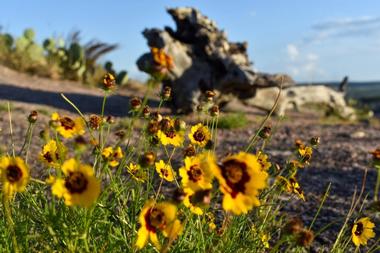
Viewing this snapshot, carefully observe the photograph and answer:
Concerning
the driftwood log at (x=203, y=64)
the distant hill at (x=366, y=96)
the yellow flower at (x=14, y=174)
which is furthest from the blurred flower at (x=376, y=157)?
the distant hill at (x=366, y=96)

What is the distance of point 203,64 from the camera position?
8.70 metres

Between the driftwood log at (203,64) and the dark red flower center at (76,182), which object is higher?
the driftwood log at (203,64)

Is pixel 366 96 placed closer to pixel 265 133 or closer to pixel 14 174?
pixel 265 133

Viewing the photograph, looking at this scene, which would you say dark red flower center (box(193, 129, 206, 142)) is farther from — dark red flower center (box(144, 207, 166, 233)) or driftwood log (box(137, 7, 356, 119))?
driftwood log (box(137, 7, 356, 119))

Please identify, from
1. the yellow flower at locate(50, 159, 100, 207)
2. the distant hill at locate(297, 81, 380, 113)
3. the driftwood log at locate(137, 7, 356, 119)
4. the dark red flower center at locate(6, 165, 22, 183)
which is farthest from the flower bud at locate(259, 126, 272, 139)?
the distant hill at locate(297, 81, 380, 113)

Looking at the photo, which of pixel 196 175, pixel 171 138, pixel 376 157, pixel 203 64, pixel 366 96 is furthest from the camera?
pixel 366 96

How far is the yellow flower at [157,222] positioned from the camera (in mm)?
1473

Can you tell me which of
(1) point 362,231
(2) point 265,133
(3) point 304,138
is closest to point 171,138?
(2) point 265,133

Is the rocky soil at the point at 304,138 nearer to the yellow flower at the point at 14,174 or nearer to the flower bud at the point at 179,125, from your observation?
the flower bud at the point at 179,125

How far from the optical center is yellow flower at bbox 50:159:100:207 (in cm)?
131

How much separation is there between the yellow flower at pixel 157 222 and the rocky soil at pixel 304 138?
2.05 feet

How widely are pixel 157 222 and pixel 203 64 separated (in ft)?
24.0

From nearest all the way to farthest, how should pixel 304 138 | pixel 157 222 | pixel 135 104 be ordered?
1. pixel 157 222
2. pixel 135 104
3. pixel 304 138

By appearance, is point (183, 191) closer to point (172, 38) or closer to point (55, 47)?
point (172, 38)
